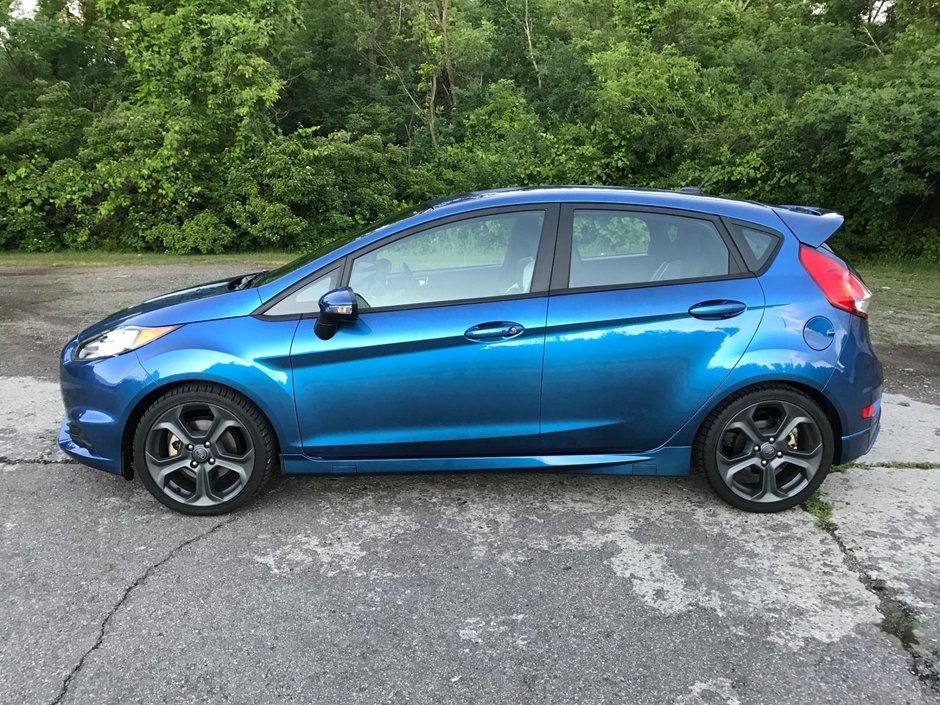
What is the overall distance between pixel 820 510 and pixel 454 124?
18.9 m

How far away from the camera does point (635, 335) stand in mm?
3779

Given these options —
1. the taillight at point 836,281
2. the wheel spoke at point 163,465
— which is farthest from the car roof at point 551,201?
the wheel spoke at point 163,465

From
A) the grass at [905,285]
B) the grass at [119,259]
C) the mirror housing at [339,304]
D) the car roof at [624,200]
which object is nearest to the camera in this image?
the mirror housing at [339,304]

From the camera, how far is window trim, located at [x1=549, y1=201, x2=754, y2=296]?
3865mm

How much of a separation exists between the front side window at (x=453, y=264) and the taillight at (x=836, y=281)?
1332mm

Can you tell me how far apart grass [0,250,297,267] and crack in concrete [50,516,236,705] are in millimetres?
10461

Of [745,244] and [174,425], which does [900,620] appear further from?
[174,425]

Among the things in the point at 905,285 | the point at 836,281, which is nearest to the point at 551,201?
the point at 836,281

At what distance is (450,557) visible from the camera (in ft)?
11.6

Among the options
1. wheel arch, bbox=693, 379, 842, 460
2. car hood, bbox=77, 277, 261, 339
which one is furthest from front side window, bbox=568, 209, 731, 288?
car hood, bbox=77, 277, 261, 339

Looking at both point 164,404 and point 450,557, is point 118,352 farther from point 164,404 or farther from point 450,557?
point 450,557

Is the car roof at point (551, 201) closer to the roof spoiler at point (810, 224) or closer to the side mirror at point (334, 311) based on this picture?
the roof spoiler at point (810, 224)

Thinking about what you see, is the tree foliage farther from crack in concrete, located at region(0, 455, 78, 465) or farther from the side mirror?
crack in concrete, located at region(0, 455, 78, 465)

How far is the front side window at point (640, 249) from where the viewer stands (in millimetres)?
3906
